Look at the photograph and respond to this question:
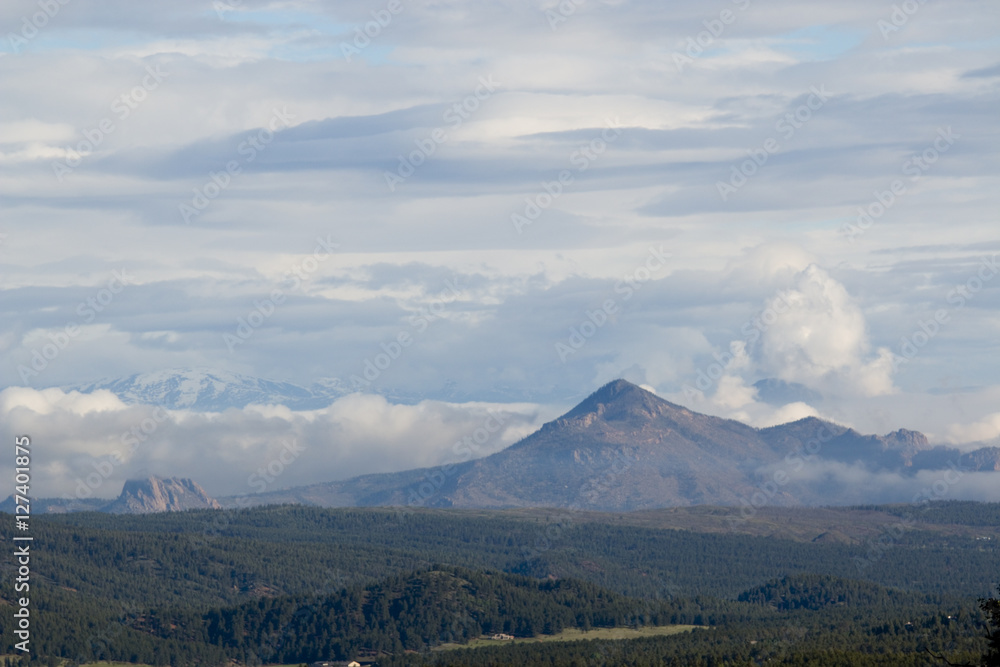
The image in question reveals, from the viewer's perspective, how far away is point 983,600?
149m

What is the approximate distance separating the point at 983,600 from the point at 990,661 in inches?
419

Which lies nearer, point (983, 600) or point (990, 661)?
point (990, 661)

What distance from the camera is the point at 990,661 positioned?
139250 mm
